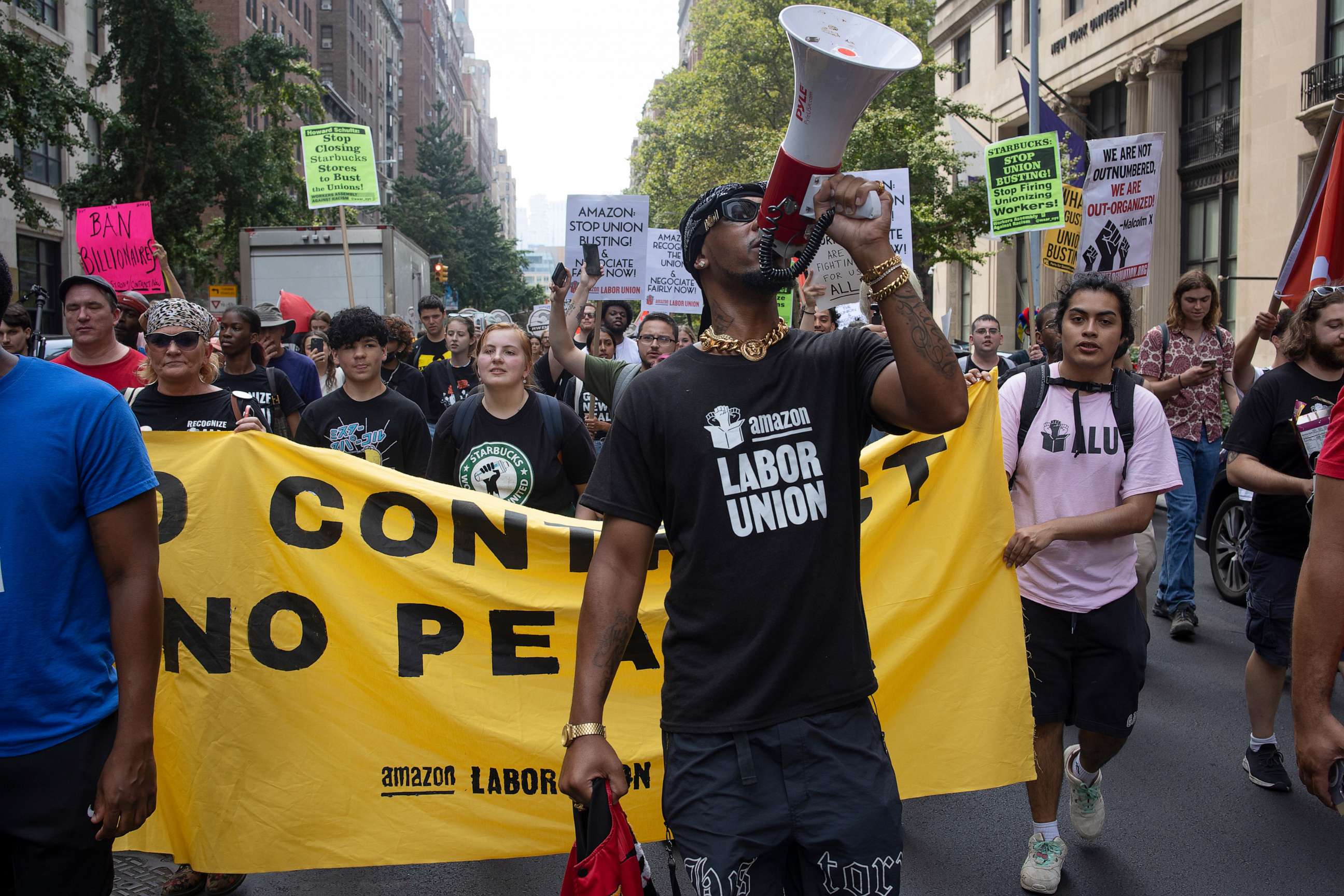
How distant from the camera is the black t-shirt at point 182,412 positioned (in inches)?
193

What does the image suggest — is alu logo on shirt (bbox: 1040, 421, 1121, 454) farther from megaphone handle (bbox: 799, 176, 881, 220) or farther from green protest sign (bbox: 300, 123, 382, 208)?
green protest sign (bbox: 300, 123, 382, 208)

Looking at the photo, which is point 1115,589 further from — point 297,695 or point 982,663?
point 297,695

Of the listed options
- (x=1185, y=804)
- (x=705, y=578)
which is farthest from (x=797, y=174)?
(x=1185, y=804)

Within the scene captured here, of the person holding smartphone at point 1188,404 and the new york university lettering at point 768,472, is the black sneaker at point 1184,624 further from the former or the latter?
the new york university lettering at point 768,472

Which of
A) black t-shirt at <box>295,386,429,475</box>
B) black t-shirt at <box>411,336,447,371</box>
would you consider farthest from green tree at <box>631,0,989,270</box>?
black t-shirt at <box>295,386,429,475</box>

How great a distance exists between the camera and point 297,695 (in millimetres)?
3844

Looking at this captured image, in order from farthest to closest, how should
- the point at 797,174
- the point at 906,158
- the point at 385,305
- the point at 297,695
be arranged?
1. the point at 906,158
2. the point at 385,305
3. the point at 297,695
4. the point at 797,174

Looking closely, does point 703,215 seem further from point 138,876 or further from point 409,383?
point 409,383

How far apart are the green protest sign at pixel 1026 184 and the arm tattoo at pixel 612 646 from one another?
383 inches

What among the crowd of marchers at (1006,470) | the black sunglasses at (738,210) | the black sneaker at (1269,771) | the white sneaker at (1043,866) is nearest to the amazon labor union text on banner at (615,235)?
the crowd of marchers at (1006,470)

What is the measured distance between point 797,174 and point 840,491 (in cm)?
71

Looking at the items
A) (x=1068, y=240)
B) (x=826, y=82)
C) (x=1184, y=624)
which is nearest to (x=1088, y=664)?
(x=826, y=82)

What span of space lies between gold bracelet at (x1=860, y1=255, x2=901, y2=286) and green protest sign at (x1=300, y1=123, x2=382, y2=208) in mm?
11439

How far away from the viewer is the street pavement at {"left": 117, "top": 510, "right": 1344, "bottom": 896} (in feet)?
13.3
